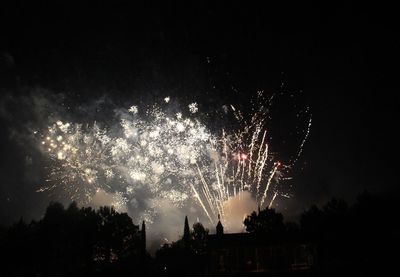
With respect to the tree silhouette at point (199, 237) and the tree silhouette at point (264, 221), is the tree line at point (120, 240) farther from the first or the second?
the tree silhouette at point (199, 237)

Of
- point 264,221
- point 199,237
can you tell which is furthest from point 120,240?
point 264,221

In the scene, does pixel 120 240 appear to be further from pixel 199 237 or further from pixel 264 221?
pixel 264 221

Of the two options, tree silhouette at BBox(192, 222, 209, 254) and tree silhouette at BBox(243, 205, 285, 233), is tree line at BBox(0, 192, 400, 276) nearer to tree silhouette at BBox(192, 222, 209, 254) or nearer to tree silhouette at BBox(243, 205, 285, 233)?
tree silhouette at BBox(243, 205, 285, 233)

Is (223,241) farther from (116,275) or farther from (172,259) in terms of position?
(172,259)

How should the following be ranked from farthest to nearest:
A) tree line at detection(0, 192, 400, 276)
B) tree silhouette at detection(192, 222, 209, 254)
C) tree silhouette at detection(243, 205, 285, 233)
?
tree silhouette at detection(192, 222, 209, 254) < tree silhouette at detection(243, 205, 285, 233) < tree line at detection(0, 192, 400, 276)

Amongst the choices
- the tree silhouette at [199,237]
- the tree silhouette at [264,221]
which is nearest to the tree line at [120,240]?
the tree silhouette at [264,221]

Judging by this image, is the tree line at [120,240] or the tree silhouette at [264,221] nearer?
the tree line at [120,240]

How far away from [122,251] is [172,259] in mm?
12435

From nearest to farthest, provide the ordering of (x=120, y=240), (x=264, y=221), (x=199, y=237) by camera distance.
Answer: (x=120, y=240) < (x=264, y=221) < (x=199, y=237)

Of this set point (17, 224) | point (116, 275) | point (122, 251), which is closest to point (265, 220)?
point (122, 251)

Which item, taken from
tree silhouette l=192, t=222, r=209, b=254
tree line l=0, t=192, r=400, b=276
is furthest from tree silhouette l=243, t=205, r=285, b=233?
tree silhouette l=192, t=222, r=209, b=254

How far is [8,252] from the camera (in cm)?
5781

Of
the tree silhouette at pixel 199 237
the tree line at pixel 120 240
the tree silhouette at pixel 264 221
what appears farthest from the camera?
the tree silhouette at pixel 199 237

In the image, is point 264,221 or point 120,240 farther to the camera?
point 264,221
